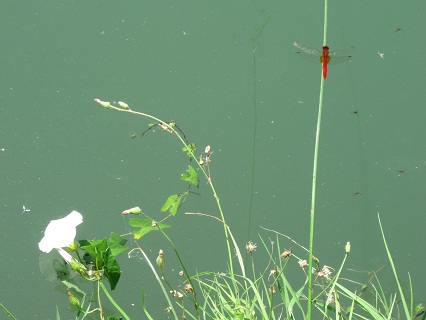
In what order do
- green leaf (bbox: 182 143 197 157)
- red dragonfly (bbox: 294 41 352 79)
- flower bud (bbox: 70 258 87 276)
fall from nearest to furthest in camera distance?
flower bud (bbox: 70 258 87 276) < green leaf (bbox: 182 143 197 157) < red dragonfly (bbox: 294 41 352 79)

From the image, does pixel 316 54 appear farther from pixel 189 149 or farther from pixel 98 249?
pixel 98 249

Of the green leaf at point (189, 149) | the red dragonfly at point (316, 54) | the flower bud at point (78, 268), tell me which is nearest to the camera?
the flower bud at point (78, 268)

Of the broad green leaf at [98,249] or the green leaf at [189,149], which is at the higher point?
the green leaf at [189,149]

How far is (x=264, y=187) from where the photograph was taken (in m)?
1.76

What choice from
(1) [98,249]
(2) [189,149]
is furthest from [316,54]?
(1) [98,249]

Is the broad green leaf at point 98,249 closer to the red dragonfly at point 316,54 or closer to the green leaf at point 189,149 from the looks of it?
the green leaf at point 189,149

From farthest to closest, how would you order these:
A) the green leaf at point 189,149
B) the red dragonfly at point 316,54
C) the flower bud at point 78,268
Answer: the red dragonfly at point 316,54 < the green leaf at point 189,149 < the flower bud at point 78,268

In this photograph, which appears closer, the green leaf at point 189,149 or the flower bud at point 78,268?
the flower bud at point 78,268

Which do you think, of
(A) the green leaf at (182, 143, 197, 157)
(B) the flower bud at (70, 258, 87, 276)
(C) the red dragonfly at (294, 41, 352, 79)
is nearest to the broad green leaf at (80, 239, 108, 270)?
(B) the flower bud at (70, 258, 87, 276)

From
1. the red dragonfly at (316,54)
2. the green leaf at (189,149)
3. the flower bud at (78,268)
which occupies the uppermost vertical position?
the red dragonfly at (316,54)

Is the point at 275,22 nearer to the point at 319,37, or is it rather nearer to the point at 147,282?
the point at 319,37

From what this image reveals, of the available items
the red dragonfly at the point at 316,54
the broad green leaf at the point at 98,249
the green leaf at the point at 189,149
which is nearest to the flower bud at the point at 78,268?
the broad green leaf at the point at 98,249

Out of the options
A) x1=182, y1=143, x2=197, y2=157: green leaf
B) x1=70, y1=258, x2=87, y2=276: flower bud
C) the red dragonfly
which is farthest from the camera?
the red dragonfly

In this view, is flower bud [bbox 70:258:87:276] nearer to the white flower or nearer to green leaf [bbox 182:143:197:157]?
the white flower
